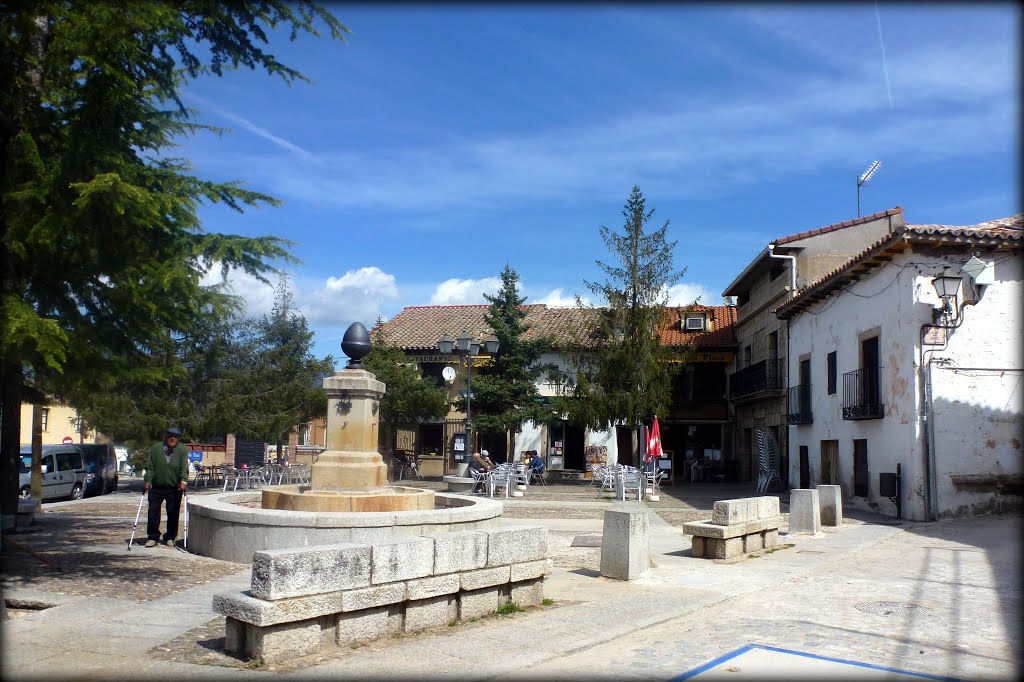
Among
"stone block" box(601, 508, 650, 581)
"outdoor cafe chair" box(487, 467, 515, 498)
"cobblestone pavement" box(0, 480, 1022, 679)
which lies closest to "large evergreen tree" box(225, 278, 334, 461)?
"outdoor cafe chair" box(487, 467, 515, 498)

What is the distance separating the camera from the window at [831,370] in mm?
21438

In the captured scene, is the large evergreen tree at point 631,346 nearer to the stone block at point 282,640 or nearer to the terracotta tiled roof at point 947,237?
the terracotta tiled roof at point 947,237

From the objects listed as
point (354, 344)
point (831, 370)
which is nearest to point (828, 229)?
point (831, 370)

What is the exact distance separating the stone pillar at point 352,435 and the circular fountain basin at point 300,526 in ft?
3.63

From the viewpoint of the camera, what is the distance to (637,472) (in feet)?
73.1

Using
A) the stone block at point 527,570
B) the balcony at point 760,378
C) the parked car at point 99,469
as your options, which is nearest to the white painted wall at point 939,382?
the balcony at point 760,378

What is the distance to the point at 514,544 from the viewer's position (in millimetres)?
7488

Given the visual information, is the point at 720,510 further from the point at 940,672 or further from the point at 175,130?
the point at 175,130

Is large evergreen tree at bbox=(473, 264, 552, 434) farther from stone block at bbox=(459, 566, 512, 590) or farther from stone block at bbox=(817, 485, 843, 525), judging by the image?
stone block at bbox=(459, 566, 512, 590)

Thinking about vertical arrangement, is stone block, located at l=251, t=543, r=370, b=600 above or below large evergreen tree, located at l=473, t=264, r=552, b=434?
below

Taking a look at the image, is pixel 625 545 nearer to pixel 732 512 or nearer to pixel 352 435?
pixel 732 512

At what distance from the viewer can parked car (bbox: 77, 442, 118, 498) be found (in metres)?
25.0

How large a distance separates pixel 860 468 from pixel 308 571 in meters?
16.7

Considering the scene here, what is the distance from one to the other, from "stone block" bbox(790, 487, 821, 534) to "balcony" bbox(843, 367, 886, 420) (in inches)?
194
